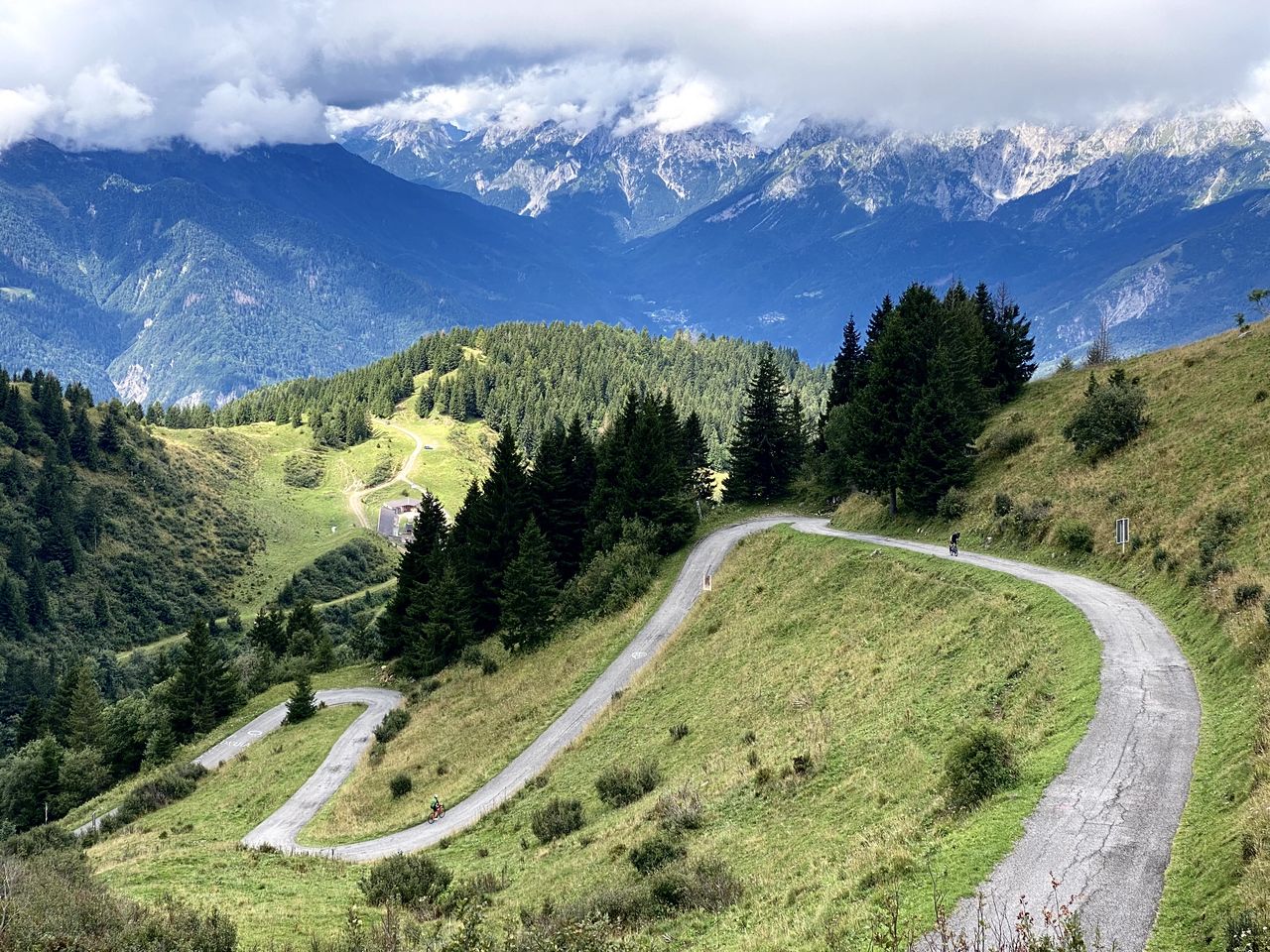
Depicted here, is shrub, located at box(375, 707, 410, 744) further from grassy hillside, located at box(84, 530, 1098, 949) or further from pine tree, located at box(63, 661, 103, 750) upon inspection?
pine tree, located at box(63, 661, 103, 750)

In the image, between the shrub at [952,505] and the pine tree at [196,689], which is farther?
the pine tree at [196,689]

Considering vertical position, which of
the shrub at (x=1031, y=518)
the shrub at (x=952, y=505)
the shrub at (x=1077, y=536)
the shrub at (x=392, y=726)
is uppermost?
the shrub at (x=952, y=505)

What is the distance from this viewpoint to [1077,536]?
39125mm

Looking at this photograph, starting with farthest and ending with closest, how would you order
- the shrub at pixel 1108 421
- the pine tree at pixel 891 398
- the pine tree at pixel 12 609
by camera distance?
the pine tree at pixel 12 609 < the pine tree at pixel 891 398 < the shrub at pixel 1108 421

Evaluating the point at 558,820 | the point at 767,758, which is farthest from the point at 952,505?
the point at 558,820

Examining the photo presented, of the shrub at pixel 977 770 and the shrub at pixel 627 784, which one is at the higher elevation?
the shrub at pixel 977 770

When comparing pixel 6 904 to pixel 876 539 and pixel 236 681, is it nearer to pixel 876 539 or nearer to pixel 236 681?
pixel 876 539

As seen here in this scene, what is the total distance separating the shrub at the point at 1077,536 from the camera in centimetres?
3875

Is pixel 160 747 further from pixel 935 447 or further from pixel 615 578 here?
pixel 935 447

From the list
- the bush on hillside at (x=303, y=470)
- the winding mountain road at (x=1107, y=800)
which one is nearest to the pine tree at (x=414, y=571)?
the winding mountain road at (x=1107, y=800)

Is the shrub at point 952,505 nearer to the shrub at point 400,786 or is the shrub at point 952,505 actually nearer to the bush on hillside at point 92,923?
the shrub at point 400,786

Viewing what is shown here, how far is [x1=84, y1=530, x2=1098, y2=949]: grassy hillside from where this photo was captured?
53.4 feet

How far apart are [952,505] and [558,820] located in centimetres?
3427

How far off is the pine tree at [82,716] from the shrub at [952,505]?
76.1 metres
